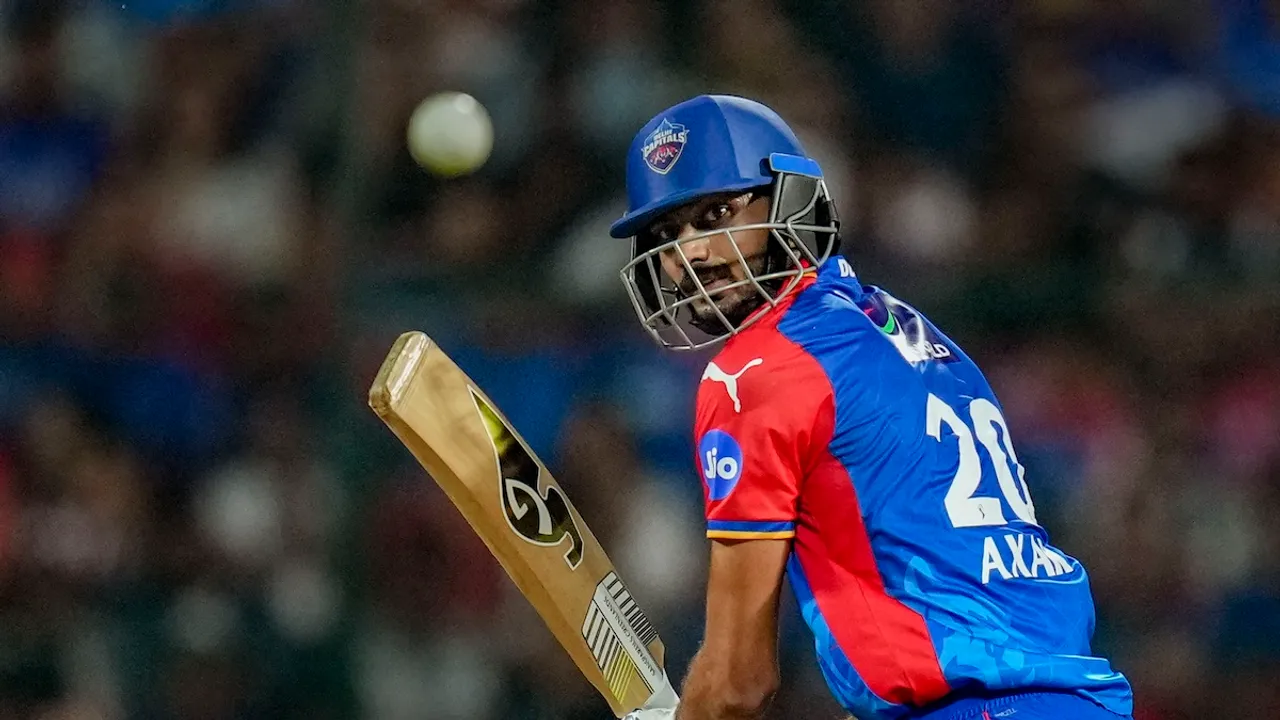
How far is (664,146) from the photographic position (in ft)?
7.06

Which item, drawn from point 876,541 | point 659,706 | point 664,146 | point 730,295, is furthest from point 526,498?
point 876,541

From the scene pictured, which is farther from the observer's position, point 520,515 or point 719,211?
point 520,515

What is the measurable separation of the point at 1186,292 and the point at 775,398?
2312 millimetres

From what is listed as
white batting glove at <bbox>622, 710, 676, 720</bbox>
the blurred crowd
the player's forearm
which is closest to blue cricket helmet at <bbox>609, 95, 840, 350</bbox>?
the player's forearm

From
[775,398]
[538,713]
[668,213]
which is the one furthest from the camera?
[538,713]

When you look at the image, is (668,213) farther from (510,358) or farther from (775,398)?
(510,358)

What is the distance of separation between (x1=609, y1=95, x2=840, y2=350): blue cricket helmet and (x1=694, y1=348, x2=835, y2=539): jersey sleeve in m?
0.20

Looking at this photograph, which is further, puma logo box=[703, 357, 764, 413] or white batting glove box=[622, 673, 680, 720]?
white batting glove box=[622, 673, 680, 720]

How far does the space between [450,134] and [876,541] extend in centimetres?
237

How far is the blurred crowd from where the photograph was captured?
3.64 meters

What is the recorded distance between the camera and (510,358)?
380 centimetres

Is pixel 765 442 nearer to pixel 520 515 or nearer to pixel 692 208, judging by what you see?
pixel 692 208

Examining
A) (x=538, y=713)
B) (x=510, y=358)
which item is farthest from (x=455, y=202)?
(x=538, y=713)

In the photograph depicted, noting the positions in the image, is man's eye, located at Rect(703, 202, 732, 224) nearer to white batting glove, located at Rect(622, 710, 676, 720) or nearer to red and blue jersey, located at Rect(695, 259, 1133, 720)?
red and blue jersey, located at Rect(695, 259, 1133, 720)
